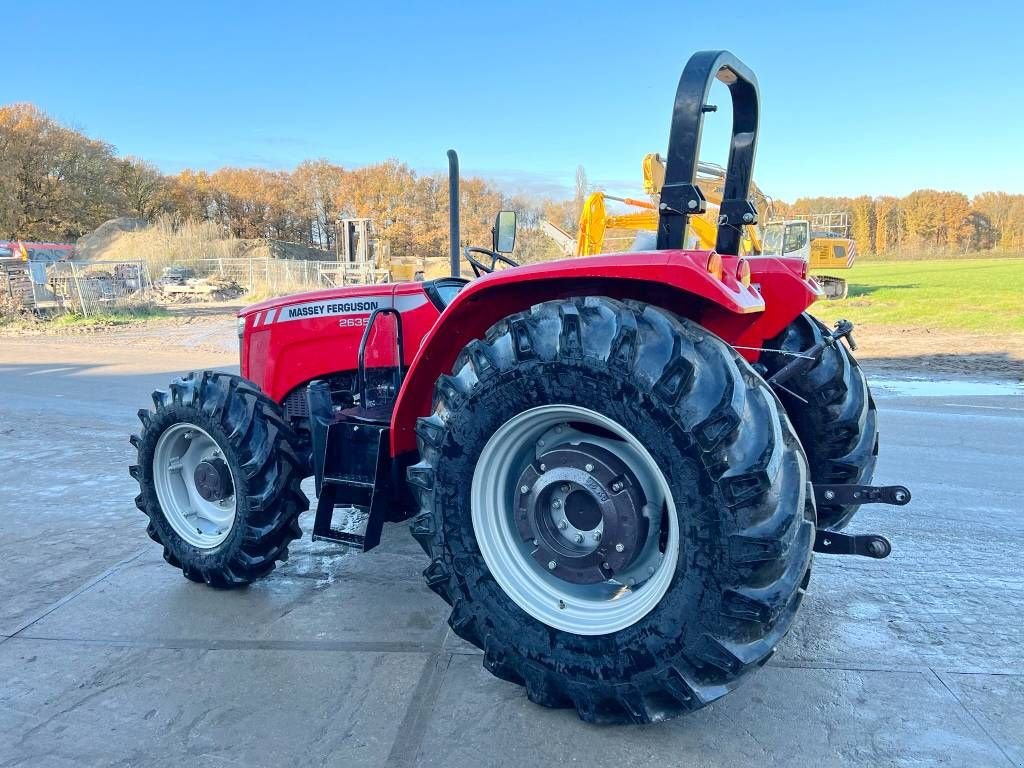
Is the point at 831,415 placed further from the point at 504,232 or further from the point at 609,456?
the point at 504,232

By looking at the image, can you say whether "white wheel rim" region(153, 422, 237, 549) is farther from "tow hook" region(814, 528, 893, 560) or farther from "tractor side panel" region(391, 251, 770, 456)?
"tow hook" region(814, 528, 893, 560)

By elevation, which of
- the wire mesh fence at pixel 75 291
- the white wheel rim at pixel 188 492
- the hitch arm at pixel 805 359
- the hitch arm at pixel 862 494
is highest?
the hitch arm at pixel 805 359

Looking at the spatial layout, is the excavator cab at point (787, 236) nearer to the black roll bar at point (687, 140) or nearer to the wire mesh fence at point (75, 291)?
the wire mesh fence at point (75, 291)

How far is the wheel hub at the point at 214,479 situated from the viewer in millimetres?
3609

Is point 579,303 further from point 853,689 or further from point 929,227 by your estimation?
point 929,227

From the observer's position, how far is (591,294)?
8.61 ft

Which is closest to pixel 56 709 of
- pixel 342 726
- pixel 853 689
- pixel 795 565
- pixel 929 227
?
pixel 342 726

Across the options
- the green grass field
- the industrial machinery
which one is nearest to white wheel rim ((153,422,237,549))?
the green grass field

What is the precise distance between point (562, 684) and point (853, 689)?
1.07 meters

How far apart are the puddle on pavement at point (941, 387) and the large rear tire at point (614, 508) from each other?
7.64 metres

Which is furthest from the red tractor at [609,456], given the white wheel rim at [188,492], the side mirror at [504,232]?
the side mirror at [504,232]

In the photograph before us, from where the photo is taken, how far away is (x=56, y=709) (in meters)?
2.63

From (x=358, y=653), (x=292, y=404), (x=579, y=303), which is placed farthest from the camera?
(x=292, y=404)

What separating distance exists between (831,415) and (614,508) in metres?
1.31
